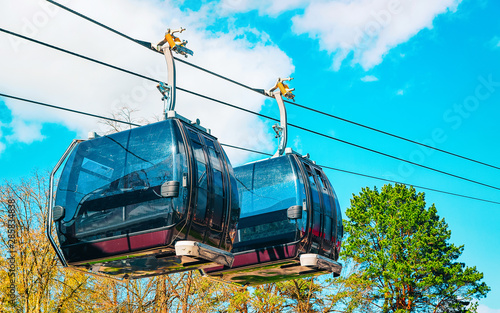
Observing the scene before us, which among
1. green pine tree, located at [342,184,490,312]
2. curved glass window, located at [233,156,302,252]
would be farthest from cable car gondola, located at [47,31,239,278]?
green pine tree, located at [342,184,490,312]

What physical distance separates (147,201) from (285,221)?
309 cm

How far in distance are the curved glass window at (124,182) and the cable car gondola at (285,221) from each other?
283cm

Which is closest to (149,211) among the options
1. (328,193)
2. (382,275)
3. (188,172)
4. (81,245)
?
(188,172)

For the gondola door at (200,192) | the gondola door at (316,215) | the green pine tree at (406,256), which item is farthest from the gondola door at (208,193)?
the green pine tree at (406,256)

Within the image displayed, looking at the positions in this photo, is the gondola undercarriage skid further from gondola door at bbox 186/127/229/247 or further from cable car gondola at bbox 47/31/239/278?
gondola door at bbox 186/127/229/247

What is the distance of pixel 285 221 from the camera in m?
10.4

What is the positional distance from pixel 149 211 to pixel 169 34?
3406mm

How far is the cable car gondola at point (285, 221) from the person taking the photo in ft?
33.6

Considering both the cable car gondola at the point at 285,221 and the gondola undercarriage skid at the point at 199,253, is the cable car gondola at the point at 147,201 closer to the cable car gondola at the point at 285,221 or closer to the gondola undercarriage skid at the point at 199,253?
the gondola undercarriage skid at the point at 199,253

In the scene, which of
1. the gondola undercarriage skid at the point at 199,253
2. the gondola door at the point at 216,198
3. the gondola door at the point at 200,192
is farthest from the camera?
the gondola door at the point at 216,198

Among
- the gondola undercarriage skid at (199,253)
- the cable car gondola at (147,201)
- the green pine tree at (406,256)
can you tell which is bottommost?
the gondola undercarriage skid at (199,253)

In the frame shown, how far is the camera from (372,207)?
38.3m

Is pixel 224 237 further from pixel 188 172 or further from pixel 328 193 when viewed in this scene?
pixel 328 193

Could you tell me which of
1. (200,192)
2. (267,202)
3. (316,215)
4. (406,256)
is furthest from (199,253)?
(406,256)
